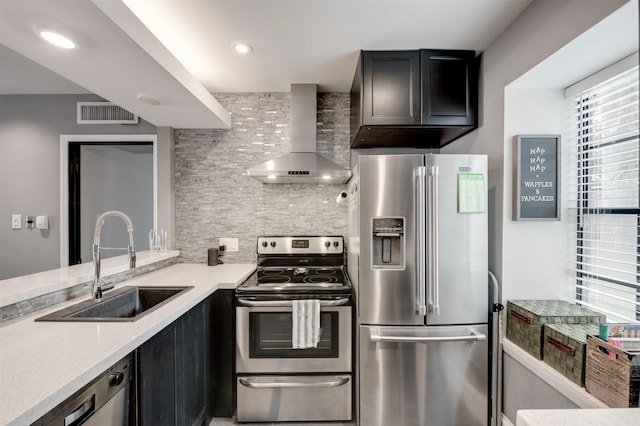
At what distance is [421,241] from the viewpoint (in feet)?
5.46

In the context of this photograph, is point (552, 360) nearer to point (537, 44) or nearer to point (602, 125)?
point (602, 125)

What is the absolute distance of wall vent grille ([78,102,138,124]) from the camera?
258 cm

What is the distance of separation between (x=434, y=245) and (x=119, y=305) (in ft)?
6.13

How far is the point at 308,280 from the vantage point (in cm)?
204

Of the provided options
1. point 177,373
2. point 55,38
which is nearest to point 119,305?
point 177,373

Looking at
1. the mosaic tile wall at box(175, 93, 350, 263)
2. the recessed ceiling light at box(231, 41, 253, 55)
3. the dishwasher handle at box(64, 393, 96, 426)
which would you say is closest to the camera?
the dishwasher handle at box(64, 393, 96, 426)

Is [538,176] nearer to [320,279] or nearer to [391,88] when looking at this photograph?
[391,88]

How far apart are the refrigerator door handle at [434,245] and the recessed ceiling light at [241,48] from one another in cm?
143

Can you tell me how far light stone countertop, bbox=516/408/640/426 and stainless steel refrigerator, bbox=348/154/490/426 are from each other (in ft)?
2.68

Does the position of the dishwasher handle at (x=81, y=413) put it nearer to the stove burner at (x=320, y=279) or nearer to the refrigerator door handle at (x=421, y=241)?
the stove burner at (x=320, y=279)

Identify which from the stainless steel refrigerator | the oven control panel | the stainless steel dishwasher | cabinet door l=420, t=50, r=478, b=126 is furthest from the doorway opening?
cabinet door l=420, t=50, r=478, b=126

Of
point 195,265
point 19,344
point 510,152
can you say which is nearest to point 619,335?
point 510,152

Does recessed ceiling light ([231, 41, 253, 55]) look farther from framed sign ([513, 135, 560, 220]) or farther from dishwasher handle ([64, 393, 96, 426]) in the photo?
dishwasher handle ([64, 393, 96, 426])

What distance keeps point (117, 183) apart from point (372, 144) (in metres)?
3.48
